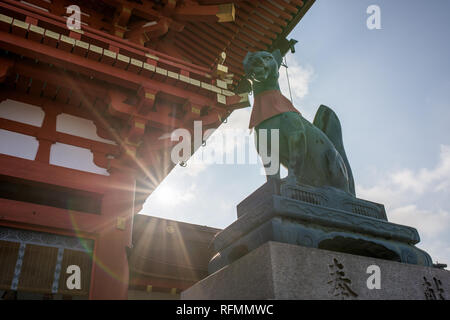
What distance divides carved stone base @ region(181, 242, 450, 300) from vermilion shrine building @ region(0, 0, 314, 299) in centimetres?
292

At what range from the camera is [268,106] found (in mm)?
3072

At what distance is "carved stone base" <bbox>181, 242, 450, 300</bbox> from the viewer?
2039mm

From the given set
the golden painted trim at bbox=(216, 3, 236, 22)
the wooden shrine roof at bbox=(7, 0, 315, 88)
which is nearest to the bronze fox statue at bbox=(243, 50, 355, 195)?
the wooden shrine roof at bbox=(7, 0, 315, 88)

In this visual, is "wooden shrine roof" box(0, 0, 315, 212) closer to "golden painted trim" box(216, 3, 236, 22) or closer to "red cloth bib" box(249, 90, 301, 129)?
"golden painted trim" box(216, 3, 236, 22)

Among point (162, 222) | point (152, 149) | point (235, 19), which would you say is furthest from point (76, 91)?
point (162, 222)

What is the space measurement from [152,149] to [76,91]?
1.41 m

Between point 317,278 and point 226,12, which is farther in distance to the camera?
point 226,12

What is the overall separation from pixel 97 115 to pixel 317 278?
15.2 feet

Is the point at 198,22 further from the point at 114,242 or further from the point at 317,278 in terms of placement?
the point at 317,278

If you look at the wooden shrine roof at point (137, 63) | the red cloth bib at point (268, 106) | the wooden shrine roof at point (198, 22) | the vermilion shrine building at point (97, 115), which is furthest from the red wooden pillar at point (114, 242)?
the red cloth bib at point (268, 106)

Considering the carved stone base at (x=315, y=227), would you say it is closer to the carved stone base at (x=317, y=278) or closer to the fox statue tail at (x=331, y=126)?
the carved stone base at (x=317, y=278)

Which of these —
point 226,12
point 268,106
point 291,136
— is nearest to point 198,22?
point 226,12

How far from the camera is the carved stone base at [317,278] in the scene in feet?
6.69

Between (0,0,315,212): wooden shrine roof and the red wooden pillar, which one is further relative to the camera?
the red wooden pillar
